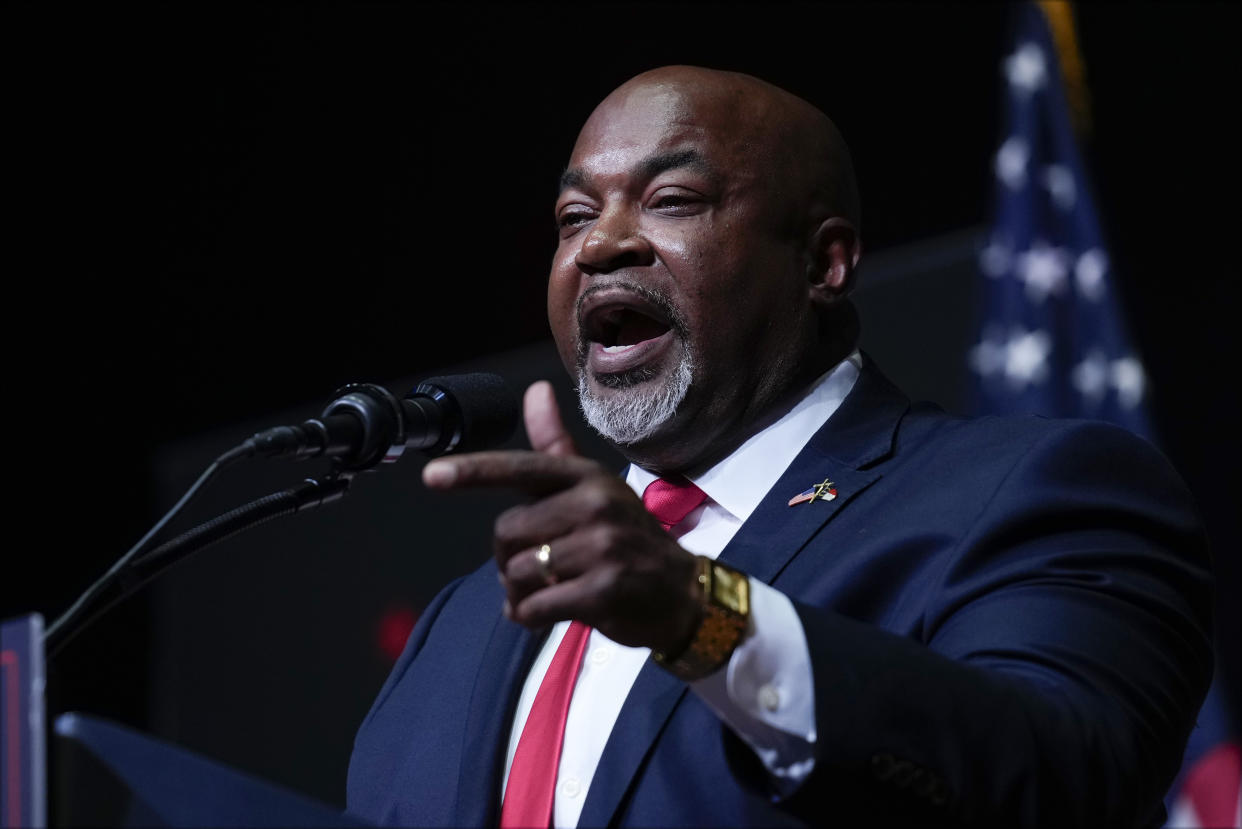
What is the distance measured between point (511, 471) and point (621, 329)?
38.9 inches

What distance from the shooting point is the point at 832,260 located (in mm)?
2066

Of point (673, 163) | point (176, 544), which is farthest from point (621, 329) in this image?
point (176, 544)

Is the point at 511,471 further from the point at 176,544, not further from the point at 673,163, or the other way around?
the point at 673,163

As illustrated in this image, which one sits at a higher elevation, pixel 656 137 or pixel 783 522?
pixel 656 137

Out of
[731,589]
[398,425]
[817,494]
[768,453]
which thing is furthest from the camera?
[768,453]

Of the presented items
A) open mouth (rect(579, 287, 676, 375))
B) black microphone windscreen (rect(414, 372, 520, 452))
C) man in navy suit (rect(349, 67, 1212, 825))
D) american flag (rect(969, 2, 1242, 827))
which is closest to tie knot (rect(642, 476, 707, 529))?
man in navy suit (rect(349, 67, 1212, 825))

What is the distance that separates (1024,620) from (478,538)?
2624mm

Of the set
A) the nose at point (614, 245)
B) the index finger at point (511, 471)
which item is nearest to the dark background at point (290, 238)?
the nose at point (614, 245)

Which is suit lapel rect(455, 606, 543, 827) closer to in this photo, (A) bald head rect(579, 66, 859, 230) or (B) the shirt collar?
(B) the shirt collar

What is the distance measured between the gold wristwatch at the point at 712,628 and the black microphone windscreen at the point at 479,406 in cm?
50

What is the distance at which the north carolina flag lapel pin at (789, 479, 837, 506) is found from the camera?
1.66 m

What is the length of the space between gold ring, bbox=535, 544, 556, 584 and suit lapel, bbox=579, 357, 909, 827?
0.46 metres

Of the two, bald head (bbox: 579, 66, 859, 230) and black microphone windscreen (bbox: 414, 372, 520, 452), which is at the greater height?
bald head (bbox: 579, 66, 859, 230)

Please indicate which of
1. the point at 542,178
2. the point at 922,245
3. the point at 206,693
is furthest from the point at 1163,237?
the point at 206,693
